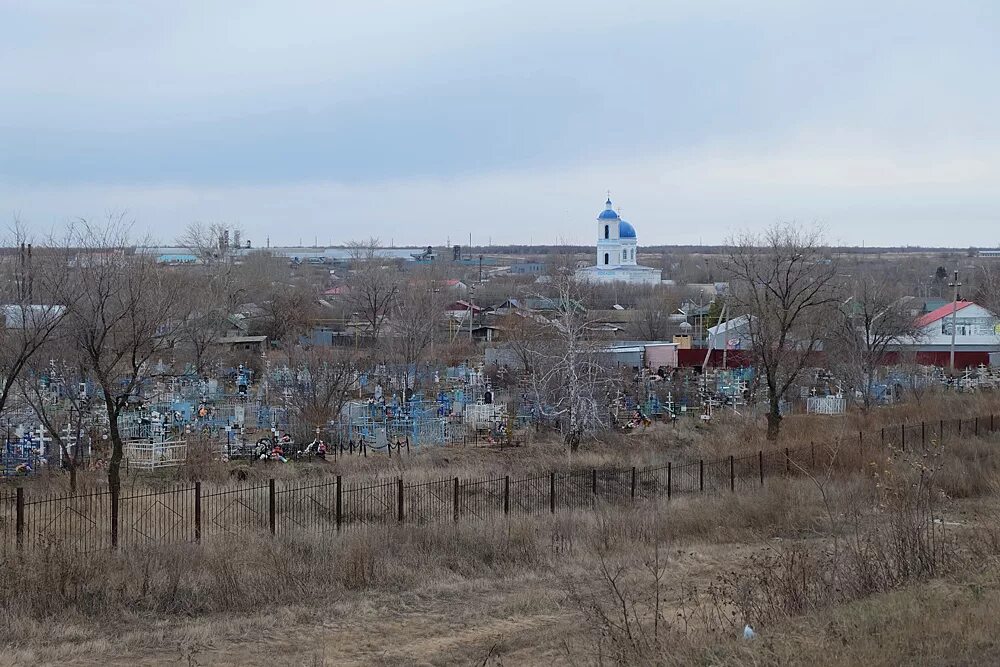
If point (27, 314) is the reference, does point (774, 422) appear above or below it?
below

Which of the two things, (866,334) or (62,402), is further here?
(866,334)

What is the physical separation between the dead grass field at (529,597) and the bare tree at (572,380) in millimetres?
8560

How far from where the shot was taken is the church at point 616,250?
3716 inches

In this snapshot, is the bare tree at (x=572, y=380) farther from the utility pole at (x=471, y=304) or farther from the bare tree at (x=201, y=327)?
the utility pole at (x=471, y=304)

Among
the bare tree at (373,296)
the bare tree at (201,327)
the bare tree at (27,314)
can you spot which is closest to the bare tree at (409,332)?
the bare tree at (373,296)

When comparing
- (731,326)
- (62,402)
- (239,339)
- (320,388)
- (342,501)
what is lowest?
(342,501)

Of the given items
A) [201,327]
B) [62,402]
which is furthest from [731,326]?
[62,402]

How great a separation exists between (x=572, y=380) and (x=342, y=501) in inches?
339

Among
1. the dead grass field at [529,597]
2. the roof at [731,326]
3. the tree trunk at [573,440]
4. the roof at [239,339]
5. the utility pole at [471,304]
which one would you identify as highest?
the utility pole at [471,304]

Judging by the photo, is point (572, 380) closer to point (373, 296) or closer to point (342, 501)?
point (342, 501)

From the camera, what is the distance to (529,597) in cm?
1044

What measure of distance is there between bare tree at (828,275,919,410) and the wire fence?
10.7 m

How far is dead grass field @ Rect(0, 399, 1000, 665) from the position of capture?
23.5ft

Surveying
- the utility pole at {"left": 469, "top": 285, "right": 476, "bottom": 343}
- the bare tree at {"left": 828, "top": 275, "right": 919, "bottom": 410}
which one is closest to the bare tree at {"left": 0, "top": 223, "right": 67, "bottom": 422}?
the bare tree at {"left": 828, "top": 275, "right": 919, "bottom": 410}
